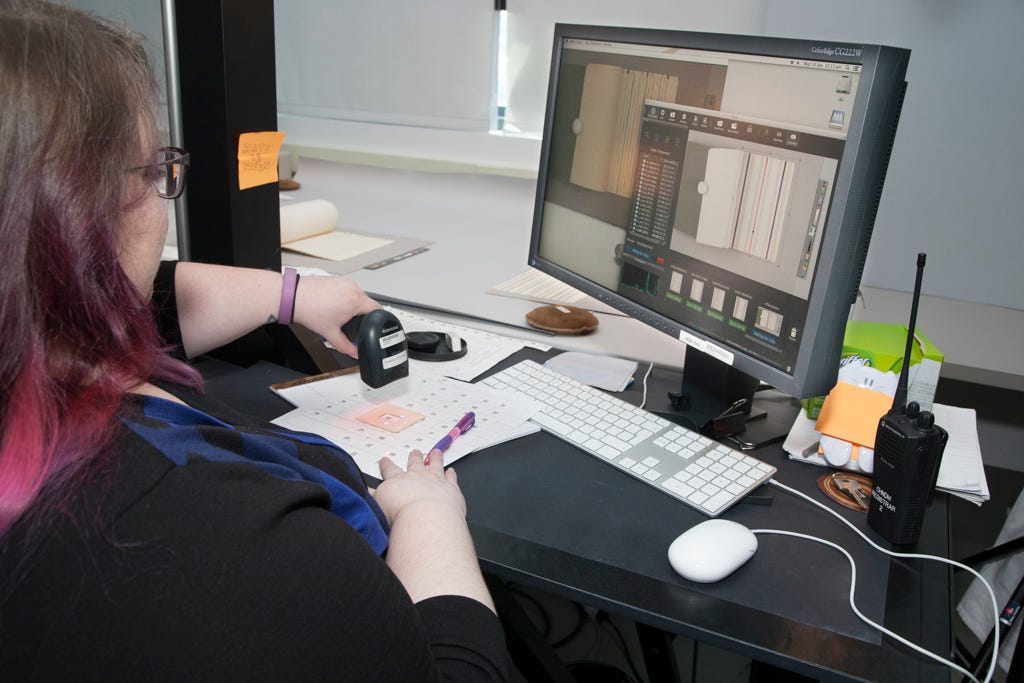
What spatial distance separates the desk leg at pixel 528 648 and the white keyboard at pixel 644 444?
0.93 feet

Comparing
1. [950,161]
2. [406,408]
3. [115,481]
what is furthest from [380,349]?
[950,161]

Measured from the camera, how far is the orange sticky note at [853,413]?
3.01 feet

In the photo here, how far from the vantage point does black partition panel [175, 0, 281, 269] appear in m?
1.14

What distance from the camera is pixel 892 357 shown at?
1028mm

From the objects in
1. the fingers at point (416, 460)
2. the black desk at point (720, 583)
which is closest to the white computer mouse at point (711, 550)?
the black desk at point (720, 583)

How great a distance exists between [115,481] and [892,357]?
926mm

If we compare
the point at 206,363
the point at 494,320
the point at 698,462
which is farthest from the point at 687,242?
the point at 206,363

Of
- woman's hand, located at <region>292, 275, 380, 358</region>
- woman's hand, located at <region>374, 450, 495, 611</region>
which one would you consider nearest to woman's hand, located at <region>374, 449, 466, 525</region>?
woman's hand, located at <region>374, 450, 495, 611</region>

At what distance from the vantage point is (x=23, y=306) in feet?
1.55

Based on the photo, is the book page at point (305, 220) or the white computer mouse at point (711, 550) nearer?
the white computer mouse at point (711, 550)

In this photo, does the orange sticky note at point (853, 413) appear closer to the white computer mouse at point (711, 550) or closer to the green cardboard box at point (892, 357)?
the green cardboard box at point (892, 357)

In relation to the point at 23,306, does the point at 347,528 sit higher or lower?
lower

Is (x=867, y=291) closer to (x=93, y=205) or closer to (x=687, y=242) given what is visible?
(x=687, y=242)

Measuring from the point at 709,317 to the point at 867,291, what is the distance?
1.11 metres
